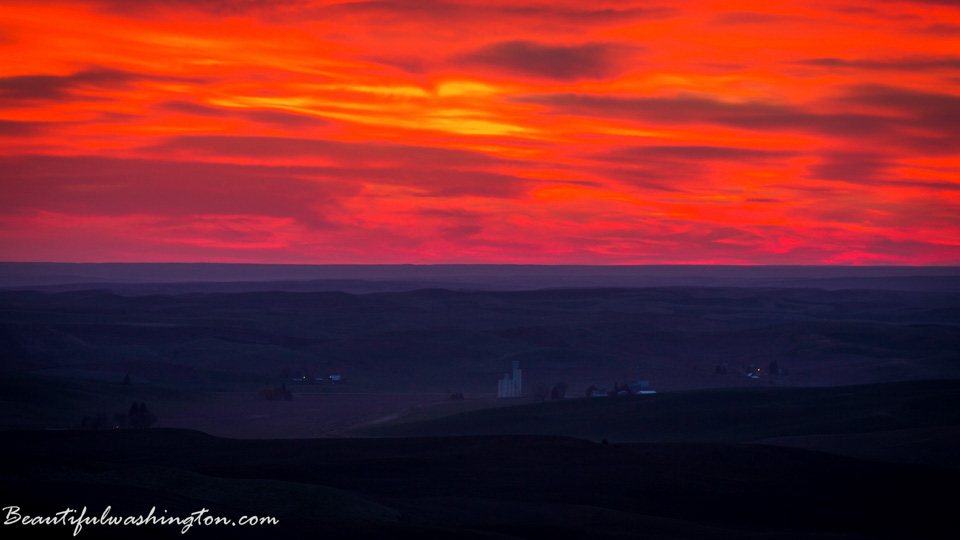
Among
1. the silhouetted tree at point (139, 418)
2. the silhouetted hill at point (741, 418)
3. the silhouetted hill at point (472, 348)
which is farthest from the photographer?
the silhouetted hill at point (472, 348)

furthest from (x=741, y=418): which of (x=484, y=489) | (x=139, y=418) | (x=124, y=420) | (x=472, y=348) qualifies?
(x=472, y=348)

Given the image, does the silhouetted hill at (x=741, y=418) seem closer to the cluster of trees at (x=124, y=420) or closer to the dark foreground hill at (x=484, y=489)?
the dark foreground hill at (x=484, y=489)

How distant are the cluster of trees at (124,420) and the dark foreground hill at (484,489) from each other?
2187cm

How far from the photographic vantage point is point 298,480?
32.6 metres

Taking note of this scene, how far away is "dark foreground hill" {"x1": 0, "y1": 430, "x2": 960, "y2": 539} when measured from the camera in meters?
24.8

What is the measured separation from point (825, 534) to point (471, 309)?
169 meters

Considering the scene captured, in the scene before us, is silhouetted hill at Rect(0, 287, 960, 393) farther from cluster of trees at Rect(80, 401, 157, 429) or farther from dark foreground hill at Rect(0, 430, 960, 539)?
dark foreground hill at Rect(0, 430, 960, 539)

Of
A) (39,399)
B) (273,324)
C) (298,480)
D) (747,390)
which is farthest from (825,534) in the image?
(273,324)

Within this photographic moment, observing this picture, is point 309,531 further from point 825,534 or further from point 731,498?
point 731,498

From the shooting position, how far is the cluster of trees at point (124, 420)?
2579 inches

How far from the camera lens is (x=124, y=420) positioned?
67.9 metres

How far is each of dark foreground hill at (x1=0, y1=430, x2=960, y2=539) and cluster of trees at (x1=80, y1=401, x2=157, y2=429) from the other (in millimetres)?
21868

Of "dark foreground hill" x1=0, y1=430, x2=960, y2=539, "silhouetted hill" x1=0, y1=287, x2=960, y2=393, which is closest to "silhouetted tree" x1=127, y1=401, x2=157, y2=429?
"dark foreground hill" x1=0, y1=430, x2=960, y2=539

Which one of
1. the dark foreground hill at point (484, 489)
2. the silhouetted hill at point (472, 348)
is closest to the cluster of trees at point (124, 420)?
the dark foreground hill at point (484, 489)
